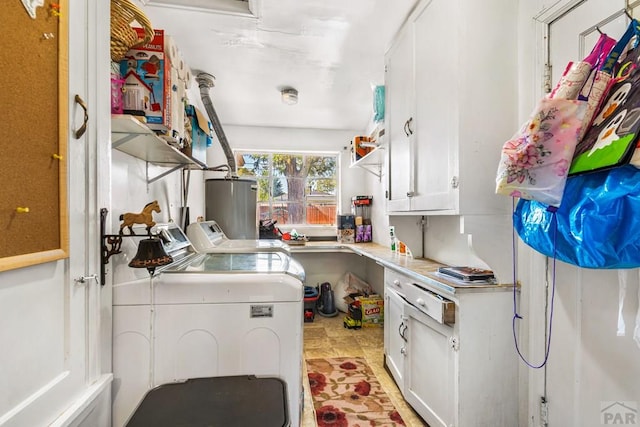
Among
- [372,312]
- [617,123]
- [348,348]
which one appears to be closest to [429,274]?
[617,123]

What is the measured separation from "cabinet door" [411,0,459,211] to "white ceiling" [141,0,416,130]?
1.18 ft

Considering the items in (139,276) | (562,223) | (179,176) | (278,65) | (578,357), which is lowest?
(578,357)

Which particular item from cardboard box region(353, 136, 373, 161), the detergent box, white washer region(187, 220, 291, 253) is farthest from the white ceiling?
white washer region(187, 220, 291, 253)

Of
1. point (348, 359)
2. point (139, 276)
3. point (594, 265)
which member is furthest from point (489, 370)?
point (139, 276)

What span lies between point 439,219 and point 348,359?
4.59 ft

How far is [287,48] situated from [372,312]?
8.82 feet

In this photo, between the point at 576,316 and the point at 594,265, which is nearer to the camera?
the point at 594,265

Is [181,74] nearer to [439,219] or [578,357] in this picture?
[439,219]

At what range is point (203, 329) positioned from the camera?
1160 mm

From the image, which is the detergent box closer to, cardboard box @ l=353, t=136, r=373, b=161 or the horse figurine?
the horse figurine

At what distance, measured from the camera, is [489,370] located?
1332 millimetres

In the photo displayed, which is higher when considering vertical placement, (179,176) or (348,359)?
(179,176)

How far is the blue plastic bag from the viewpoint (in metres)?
0.77

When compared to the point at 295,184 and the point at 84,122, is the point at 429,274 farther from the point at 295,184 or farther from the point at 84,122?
the point at 295,184
